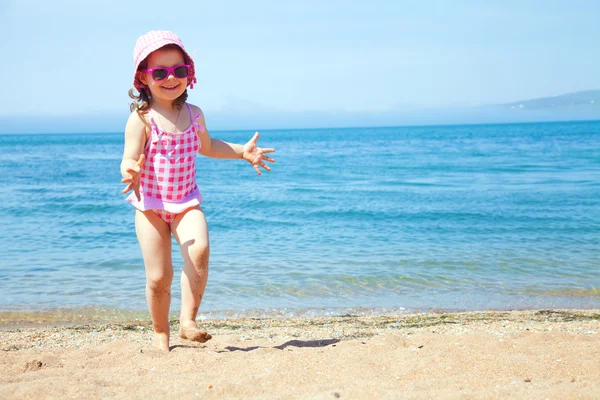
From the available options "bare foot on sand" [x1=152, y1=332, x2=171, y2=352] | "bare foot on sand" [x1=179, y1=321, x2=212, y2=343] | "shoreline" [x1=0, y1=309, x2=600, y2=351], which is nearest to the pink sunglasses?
"bare foot on sand" [x1=179, y1=321, x2=212, y2=343]

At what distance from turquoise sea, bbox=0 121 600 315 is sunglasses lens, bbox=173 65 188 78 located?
10.8ft

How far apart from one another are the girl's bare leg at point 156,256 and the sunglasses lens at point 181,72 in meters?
0.91

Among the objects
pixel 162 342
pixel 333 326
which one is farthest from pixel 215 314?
pixel 162 342

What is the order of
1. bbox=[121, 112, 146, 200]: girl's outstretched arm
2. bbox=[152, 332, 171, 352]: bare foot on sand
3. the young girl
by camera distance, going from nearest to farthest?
bbox=[121, 112, 146, 200]: girl's outstretched arm, the young girl, bbox=[152, 332, 171, 352]: bare foot on sand

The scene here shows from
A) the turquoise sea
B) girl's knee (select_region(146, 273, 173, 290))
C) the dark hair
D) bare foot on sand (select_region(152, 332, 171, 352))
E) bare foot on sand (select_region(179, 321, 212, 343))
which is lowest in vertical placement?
the turquoise sea

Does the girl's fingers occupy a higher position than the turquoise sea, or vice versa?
the girl's fingers

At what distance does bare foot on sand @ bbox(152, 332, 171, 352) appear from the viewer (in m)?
4.23

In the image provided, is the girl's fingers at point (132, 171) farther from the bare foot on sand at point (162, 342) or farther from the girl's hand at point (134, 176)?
the bare foot on sand at point (162, 342)

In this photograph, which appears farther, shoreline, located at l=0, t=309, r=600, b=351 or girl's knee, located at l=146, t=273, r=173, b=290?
shoreline, located at l=0, t=309, r=600, b=351

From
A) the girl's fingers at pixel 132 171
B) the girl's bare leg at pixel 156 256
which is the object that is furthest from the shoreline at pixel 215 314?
the girl's fingers at pixel 132 171

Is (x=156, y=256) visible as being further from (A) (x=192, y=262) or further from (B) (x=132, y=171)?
(B) (x=132, y=171)

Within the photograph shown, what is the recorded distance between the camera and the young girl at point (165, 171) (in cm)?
398

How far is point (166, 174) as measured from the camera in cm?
403

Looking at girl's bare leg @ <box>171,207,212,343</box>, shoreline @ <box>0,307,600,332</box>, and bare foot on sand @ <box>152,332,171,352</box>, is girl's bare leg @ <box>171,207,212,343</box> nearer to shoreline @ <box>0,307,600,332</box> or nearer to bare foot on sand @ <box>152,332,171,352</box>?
bare foot on sand @ <box>152,332,171,352</box>
